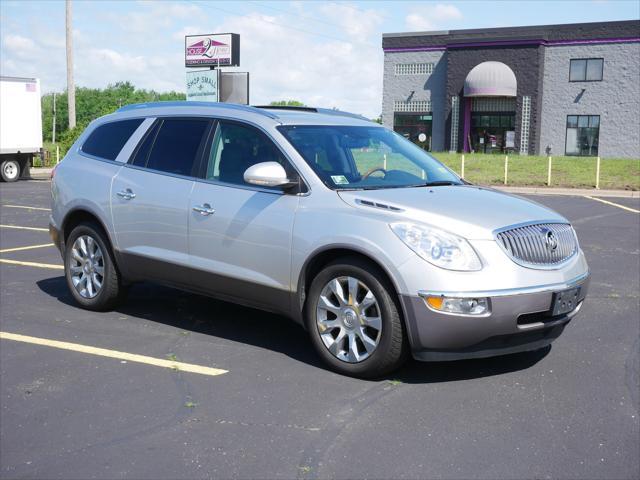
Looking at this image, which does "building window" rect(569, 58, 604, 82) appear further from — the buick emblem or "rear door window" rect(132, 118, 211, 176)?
the buick emblem

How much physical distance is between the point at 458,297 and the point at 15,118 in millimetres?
24693

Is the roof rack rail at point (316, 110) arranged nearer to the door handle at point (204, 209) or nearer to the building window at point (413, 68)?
the door handle at point (204, 209)

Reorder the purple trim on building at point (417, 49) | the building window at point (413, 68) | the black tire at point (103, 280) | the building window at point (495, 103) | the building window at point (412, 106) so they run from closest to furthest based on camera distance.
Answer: the black tire at point (103, 280) → the building window at point (495, 103) → the purple trim on building at point (417, 49) → the building window at point (413, 68) → the building window at point (412, 106)

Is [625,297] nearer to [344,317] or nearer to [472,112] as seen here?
[344,317]

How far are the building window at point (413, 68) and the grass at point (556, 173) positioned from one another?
52.9 ft

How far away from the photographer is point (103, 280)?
7.11 meters

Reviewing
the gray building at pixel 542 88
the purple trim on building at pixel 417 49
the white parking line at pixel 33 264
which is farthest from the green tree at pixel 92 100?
the white parking line at pixel 33 264

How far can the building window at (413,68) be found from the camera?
5088 cm

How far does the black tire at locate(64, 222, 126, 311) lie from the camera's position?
277 inches

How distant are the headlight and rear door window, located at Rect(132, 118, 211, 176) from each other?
2.16m

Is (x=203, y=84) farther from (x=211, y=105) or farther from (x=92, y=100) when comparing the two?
(x=92, y=100)

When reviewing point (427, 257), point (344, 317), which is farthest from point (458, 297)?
point (344, 317)

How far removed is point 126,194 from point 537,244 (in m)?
3.46

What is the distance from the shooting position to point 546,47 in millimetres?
47125
